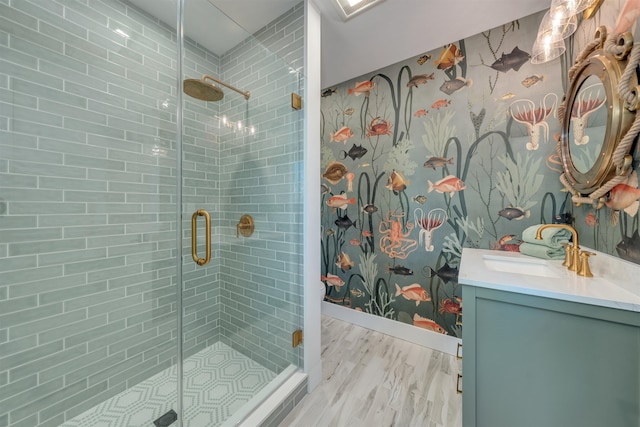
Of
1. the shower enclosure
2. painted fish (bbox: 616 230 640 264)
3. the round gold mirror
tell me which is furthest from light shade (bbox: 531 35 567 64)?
the shower enclosure

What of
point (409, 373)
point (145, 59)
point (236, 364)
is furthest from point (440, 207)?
point (145, 59)

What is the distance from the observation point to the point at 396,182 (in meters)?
2.04

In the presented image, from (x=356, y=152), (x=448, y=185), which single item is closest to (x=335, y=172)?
(x=356, y=152)

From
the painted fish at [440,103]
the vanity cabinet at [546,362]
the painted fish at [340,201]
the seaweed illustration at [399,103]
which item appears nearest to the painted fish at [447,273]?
the vanity cabinet at [546,362]

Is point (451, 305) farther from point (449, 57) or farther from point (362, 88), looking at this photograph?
point (362, 88)

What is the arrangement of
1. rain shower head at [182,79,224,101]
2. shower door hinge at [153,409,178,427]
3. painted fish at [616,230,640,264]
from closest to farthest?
painted fish at [616,230,640,264]
shower door hinge at [153,409,178,427]
rain shower head at [182,79,224,101]

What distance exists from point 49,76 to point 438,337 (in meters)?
3.10

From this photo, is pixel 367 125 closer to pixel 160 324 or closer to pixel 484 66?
pixel 484 66

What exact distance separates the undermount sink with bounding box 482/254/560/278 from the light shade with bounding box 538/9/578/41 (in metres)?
1.20

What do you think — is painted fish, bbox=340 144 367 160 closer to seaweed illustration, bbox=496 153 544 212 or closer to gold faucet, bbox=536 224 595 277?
seaweed illustration, bbox=496 153 544 212

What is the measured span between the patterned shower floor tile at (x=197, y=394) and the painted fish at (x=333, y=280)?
107 centimetres

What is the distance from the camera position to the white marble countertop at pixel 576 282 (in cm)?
80

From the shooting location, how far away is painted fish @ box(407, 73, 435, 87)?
1881 millimetres

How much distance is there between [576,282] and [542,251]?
446 millimetres
